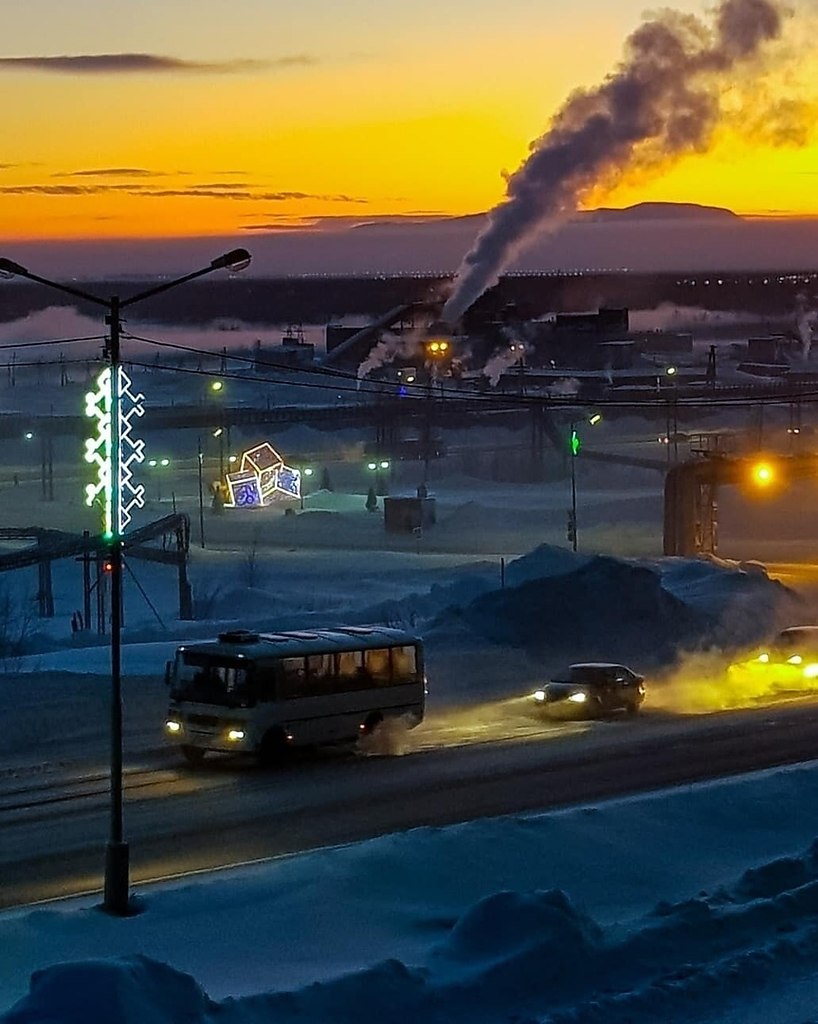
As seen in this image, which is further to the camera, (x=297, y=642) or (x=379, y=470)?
(x=379, y=470)

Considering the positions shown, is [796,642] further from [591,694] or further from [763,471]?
[763,471]

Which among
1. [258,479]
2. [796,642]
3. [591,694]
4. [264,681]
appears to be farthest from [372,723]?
[258,479]

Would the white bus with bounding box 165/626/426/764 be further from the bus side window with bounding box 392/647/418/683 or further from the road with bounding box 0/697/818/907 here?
the road with bounding box 0/697/818/907

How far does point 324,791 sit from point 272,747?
2.54 metres

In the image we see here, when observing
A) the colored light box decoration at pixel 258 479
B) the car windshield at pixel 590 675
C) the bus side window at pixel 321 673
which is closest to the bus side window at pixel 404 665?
the bus side window at pixel 321 673

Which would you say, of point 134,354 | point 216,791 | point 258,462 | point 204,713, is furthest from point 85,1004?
point 134,354

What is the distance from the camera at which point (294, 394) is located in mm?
130750

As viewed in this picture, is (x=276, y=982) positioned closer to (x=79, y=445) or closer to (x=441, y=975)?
(x=441, y=975)

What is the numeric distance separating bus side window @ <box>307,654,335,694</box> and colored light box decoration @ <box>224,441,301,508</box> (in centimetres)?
5474

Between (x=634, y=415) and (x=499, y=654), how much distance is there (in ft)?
276

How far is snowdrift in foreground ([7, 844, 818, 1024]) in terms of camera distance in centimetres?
1124

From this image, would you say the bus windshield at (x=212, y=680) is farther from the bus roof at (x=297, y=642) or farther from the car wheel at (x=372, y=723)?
the car wheel at (x=372, y=723)

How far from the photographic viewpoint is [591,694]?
107ft

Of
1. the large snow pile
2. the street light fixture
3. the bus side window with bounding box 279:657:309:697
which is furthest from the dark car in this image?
the street light fixture
